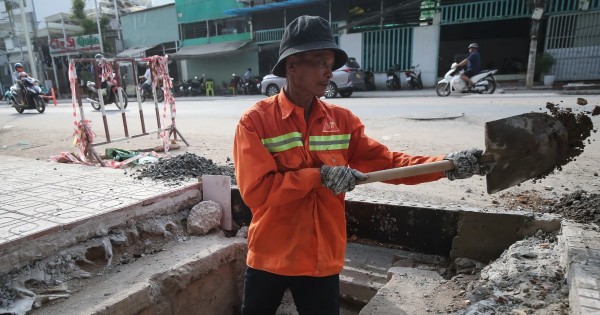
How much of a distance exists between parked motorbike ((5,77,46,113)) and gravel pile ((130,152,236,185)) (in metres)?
11.3

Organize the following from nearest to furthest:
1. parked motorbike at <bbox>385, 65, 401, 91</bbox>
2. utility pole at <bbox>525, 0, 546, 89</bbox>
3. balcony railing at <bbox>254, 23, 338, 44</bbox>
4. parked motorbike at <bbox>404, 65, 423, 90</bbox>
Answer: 1. utility pole at <bbox>525, 0, 546, 89</bbox>
2. parked motorbike at <bbox>404, 65, 423, 90</bbox>
3. parked motorbike at <bbox>385, 65, 401, 91</bbox>
4. balcony railing at <bbox>254, 23, 338, 44</bbox>

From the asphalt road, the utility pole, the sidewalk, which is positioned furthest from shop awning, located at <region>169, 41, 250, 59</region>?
the sidewalk

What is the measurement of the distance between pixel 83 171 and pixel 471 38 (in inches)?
786

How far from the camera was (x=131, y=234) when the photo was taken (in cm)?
303

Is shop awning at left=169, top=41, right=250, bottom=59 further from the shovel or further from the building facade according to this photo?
the shovel

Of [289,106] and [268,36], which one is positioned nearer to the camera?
[289,106]

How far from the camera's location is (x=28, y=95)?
510 inches

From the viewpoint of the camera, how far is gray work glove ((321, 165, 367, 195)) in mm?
1719

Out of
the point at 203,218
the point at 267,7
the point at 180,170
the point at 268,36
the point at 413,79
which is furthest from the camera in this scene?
the point at 268,36

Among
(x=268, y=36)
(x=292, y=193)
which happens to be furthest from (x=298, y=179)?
(x=268, y=36)

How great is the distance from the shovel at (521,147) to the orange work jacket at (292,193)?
90 centimetres

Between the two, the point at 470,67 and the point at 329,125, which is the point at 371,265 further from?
the point at 470,67

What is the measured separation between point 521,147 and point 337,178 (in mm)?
1182

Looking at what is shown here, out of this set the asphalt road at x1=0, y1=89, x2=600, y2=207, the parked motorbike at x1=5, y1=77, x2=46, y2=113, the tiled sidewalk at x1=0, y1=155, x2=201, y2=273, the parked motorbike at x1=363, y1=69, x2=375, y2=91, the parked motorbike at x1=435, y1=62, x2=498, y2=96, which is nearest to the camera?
the tiled sidewalk at x1=0, y1=155, x2=201, y2=273
